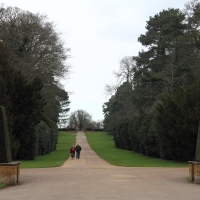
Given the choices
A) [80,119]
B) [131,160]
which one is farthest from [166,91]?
[80,119]

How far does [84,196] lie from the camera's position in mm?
14812

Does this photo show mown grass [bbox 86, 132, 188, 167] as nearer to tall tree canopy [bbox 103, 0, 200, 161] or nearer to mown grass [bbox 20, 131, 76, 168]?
tall tree canopy [bbox 103, 0, 200, 161]

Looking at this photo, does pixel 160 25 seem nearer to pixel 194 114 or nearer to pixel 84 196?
pixel 194 114

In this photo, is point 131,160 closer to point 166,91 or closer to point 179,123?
point 179,123

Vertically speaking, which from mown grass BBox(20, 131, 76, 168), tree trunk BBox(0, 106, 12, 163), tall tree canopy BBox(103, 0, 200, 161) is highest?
tall tree canopy BBox(103, 0, 200, 161)

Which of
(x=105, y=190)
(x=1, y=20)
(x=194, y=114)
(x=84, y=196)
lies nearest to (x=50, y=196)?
(x=84, y=196)

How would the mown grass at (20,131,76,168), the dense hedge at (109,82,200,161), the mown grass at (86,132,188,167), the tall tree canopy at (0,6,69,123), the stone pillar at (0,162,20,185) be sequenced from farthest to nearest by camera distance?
1. the tall tree canopy at (0,6,69,123)
2. the dense hedge at (109,82,200,161)
3. the mown grass at (86,132,188,167)
4. the mown grass at (20,131,76,168)
5. the stone pillar at (0,162,20,185)

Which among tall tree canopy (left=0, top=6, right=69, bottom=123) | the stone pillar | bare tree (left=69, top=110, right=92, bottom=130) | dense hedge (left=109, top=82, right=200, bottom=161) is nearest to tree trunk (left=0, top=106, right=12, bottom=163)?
the stone pillar

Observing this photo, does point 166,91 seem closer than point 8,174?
No

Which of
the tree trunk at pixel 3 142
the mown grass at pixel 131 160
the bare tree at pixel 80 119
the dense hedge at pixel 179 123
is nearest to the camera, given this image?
the tree trunk at pixel 3 142

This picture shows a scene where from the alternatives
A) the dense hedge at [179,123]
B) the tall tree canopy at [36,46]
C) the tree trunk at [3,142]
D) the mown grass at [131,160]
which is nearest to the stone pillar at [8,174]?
the tree trunk at [3,142]

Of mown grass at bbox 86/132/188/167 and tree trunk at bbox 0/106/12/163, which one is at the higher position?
tree trunk at bbox 0/106/12/163

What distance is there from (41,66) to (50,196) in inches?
1459

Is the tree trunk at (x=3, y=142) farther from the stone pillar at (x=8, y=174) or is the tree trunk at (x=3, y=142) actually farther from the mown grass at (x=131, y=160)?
the mown grass at (x=131, y=160)
